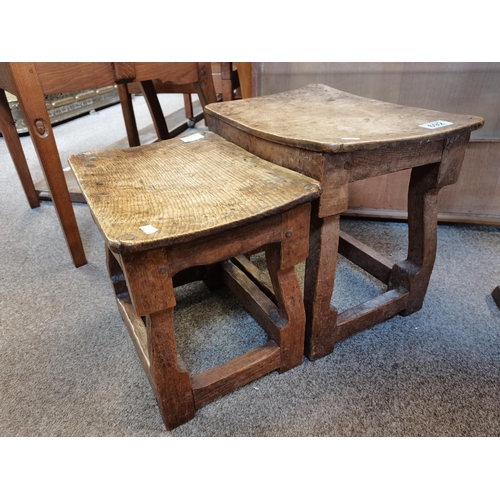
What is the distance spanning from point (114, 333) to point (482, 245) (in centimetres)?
117

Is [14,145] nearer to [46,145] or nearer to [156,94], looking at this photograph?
[46,145]

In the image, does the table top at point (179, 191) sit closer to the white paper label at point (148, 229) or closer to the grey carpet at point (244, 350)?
the white paper label at point (148, 229)

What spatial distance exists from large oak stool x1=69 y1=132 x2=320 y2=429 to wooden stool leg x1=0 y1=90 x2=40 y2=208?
83 centimetres

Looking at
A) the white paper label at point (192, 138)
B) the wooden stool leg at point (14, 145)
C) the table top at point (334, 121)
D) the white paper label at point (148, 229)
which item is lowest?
the wooden stool leg at point (14, 145)

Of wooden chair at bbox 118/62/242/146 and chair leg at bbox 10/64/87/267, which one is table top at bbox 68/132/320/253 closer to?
chair leg at bbox 10/64/87/267

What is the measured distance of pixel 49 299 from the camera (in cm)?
110

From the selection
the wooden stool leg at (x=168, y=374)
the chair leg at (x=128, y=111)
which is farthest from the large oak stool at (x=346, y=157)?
the chair leg at (x=128, y=111)

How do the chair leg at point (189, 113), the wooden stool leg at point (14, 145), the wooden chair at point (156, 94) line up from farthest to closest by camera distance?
the chair leg at point (189, 113) → the wooden chair at point (156, 94) → the wooden stool leg at point (14, 145)

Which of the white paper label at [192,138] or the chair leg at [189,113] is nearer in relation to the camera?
the white paper label at [192,138]

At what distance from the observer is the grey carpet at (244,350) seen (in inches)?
29.6

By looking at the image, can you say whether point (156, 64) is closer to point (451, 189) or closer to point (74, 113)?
point (451, 189)

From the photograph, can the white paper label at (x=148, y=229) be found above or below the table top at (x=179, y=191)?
above

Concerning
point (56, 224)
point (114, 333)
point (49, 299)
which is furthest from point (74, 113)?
point (114, 333)

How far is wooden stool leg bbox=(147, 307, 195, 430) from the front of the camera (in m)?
0.64
